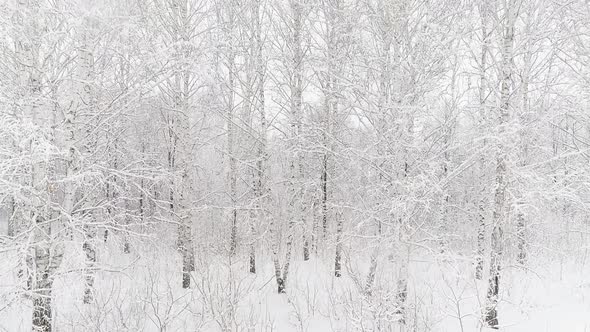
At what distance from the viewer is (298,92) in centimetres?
1026

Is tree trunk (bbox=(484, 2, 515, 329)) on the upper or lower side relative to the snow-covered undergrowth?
upper

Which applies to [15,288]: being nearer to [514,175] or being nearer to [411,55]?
[411,55]

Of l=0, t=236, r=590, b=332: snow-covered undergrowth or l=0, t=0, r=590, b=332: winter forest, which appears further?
l=0, t=236, r=590, b=332: snow-covered undergrowth

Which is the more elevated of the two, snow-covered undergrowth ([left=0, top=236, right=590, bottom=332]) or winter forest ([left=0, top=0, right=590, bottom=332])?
winter forest ([left=0, top=0, right=590, bottom=332])

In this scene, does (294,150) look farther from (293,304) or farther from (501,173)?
(501,173)

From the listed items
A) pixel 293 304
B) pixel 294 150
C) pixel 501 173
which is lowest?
pixel 293 304

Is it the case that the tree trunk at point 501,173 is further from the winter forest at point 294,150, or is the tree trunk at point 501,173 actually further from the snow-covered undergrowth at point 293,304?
the snow-covered undergrowth at point 293,304

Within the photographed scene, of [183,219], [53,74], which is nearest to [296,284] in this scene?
[183,219]

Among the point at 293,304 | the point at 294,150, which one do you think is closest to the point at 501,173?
the point at 294,150

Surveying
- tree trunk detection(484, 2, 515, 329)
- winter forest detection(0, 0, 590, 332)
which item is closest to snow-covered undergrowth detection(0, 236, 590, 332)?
winter forest detection(0, 0, 590, 332)

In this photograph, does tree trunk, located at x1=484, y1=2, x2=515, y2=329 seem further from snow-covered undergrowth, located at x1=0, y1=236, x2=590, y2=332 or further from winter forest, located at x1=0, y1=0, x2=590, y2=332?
snow-covered undergrowth, located at x1=0, y1=236, x2=590, y2=332

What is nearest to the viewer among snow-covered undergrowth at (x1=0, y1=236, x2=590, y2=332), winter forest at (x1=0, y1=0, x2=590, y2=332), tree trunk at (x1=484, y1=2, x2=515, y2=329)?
winter forest at (x1=0, y1=0, x2=590, y2=332)

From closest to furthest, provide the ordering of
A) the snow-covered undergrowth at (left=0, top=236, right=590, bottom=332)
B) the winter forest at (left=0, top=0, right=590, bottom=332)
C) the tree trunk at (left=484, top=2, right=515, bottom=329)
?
the winter forest at (left=0, top=0, right=590, bottom=332)
the snow-covered undergrowth at (left=0, top=236, right=590, bottom=332)
the tree trunk at (left=484, top=2, right=515, bottom=329)

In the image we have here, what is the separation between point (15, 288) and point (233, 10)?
8.75 m
